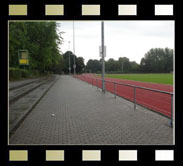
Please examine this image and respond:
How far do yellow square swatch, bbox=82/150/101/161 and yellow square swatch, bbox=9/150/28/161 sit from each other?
0.86m

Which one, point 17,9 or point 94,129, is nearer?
point 17,9

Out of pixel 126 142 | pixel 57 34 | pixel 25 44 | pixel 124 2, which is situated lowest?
pixel 126 142

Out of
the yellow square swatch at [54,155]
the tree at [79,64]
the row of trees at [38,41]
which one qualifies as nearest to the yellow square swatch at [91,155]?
the yellow square swatch at [54,155]

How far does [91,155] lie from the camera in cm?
301

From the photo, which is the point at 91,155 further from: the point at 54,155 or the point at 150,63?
the point at 150,63

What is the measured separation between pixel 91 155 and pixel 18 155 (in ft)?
3.56

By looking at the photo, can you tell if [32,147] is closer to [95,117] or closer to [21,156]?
[21,156]

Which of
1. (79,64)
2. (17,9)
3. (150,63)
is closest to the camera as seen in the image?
(17,9)

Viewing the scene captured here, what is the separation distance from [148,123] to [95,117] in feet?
5.55

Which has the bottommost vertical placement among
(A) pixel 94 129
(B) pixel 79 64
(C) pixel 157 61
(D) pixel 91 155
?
(A) pixel 94 129

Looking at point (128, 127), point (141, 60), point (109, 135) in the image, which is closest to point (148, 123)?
point (128, 127)

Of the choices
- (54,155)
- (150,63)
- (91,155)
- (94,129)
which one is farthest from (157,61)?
(54,155)

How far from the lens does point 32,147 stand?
321 centimetres
